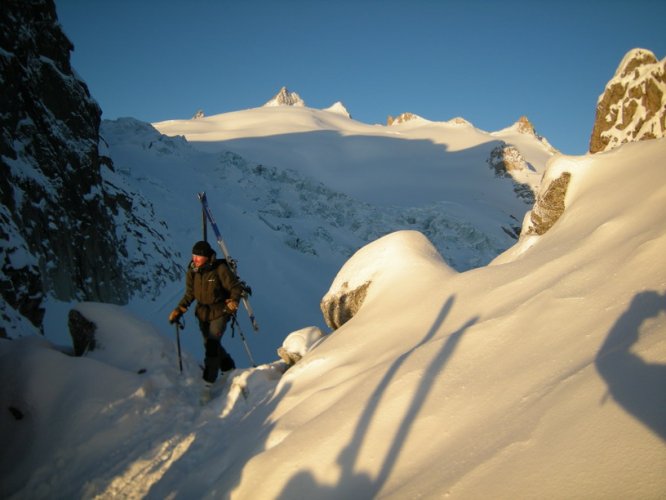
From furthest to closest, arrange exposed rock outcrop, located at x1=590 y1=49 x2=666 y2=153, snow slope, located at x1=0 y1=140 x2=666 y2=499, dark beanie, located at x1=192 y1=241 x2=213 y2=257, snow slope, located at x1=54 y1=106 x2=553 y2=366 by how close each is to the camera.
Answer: snow slope, located at x1=54 y1=106 x2=553 y2=366, exposed rock outcrop, located at x1=590 y1=49 x2=666 y2=153, dark beanie, located at x1=192 y1=241 x2=213 y2=257, snow slope, located at x1=0 y1=140 x2=666 y2=499

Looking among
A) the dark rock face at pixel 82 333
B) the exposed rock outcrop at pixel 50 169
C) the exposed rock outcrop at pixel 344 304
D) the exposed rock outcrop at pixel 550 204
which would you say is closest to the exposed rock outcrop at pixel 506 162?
the exposed rock outcrop at pixel 550 204

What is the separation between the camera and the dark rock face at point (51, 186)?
34.1ft

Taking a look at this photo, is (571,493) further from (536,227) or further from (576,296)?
(536,227)

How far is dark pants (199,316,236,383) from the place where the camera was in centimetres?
561

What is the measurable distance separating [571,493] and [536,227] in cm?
624

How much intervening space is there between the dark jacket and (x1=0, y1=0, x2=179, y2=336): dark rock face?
18.8ft

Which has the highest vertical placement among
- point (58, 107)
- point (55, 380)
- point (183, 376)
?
point (58, 107)

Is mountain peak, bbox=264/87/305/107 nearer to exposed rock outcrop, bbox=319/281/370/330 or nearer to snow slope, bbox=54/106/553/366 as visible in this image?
snow slope, bbox=54/106/553/366

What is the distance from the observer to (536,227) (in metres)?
7.02

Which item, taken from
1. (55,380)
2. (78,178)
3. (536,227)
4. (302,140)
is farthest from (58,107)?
(302,140)

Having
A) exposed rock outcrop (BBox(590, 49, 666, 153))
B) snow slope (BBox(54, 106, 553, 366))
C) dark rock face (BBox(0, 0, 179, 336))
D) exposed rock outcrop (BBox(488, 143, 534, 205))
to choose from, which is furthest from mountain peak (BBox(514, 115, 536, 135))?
dark rock face (BBox(0, 0, 179, 336))

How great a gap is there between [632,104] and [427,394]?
14361 millimetres

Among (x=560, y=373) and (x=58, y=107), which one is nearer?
(x=560, y=373)

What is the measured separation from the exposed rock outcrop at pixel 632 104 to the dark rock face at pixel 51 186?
16788mm
